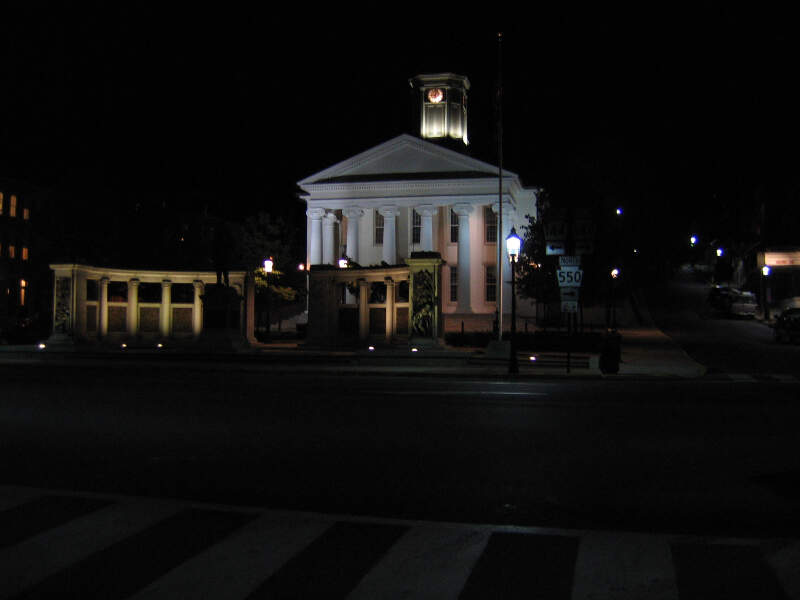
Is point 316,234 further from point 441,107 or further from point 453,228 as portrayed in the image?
point 441,107

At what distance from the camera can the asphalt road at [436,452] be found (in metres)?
7.73

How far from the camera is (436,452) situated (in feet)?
33.9

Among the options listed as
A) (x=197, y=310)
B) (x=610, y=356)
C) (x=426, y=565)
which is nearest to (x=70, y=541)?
(x=426, y=565)

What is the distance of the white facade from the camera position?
60.4m

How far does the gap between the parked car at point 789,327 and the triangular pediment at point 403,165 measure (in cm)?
2432

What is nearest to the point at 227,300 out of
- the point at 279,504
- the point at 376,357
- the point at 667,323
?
the point at 376,357

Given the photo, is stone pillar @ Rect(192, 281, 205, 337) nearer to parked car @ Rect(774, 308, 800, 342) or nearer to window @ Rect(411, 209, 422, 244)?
parked car @ Rect(774, 308, 800, 342)

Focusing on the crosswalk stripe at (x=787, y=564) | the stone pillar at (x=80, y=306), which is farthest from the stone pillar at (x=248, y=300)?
the crosswalk stripe at (x=787, y=564)

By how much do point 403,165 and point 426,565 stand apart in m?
57.9

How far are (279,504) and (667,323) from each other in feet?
180

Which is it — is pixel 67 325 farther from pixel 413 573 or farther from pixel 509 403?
pixel 413 573

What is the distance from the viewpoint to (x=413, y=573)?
557cm

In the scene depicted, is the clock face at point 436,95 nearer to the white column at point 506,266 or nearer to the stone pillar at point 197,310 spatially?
the white column at point 506,266

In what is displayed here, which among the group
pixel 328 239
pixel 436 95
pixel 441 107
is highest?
pixel 436 95
